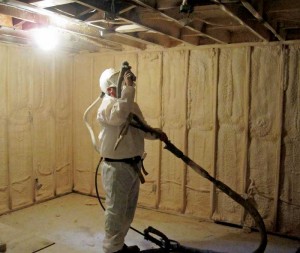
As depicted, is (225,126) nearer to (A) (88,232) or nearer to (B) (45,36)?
(A) (88,232)

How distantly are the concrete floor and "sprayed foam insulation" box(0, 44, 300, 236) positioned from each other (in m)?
0.20

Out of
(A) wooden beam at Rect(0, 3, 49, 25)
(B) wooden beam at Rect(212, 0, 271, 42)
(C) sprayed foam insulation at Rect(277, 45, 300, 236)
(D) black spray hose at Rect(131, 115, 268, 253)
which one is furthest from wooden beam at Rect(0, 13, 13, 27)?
(C) sprayed foam insulation at Rect(277, 45, 300, 236)

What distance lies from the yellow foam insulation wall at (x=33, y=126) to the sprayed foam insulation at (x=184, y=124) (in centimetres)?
1

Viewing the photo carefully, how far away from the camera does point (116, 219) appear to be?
283 centimetres


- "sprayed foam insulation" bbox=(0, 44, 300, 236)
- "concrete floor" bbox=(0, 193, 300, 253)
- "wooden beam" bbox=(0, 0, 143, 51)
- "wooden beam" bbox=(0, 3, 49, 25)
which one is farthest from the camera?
"sprayed foam insulation" bbox=(0, 44, 300, 236)

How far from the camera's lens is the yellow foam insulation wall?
13.5ft

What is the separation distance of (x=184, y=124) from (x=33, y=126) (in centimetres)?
201

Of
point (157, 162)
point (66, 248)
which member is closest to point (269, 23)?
point (157, 162)

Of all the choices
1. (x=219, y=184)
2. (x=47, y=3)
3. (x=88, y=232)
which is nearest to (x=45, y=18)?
(x=47, y=3)

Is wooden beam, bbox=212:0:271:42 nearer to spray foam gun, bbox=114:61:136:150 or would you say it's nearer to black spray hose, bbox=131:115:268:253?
spray foam gun, bbox=114:61:136:150

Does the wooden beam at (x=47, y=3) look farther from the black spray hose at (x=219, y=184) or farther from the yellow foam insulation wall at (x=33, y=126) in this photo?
the yellow foam insulation wall at (x=33, y=126)

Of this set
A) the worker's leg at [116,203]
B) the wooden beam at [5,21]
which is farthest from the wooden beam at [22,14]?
the worker's leg at [116,203]

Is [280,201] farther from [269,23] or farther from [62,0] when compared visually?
[62,0]

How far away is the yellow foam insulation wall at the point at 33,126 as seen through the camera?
13.5ft
